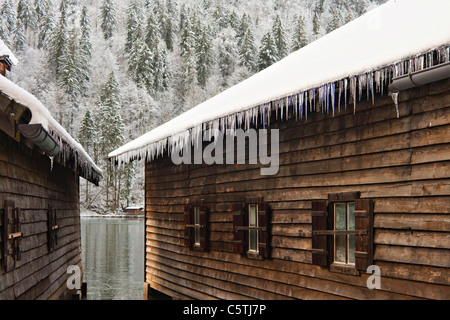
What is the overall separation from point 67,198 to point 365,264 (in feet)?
32.7

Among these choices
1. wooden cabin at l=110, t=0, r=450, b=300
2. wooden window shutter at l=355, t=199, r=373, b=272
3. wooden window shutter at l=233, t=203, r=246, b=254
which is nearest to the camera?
wooden cabin at l=110, t=0, r=450, b=300

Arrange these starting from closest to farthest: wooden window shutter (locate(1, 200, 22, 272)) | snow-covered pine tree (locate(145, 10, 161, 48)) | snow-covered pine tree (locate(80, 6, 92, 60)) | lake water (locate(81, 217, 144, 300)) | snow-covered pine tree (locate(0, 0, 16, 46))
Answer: wooden window shutter (locate(1, 200, 22, 272))
lake water (locate(81, 217, 144, 300))
snow-covered pine tree (locate(80, 6, 92, 60))
snow-covered pine tree (locate(145, 10, 161, 48))
snow-covered pine tree (locate(0, 0, 16, 46))

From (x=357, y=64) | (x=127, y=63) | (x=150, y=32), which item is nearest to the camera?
(x=357, y=64)

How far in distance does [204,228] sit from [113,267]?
462 inches

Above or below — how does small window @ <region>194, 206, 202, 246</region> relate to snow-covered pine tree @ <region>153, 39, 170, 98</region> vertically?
below

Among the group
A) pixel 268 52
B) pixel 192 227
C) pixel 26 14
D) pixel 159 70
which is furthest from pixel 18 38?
pixel 192 227

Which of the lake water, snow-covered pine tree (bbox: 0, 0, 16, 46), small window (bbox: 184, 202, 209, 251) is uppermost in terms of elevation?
snow-covered pine tree (bbox: 0, 0, 16, 46)

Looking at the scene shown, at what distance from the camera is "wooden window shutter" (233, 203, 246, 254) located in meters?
9.06

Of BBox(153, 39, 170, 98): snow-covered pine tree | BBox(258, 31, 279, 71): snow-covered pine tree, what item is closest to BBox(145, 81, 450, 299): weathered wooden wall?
BBox(258, 31, 279, 71): snow-covered pine tree

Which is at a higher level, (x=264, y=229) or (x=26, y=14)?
(x=26, y=14)

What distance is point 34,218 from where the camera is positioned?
344 inches

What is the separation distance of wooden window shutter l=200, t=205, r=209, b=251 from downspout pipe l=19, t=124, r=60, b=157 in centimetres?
399

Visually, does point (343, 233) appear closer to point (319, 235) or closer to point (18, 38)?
point (319, 235)

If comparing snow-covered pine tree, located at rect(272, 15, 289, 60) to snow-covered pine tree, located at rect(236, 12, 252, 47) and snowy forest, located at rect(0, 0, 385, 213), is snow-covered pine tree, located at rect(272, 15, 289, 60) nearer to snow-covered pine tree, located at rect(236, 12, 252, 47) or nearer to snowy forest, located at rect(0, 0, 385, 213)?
snowy forest, located at rect(0, 0, 385, 213)
